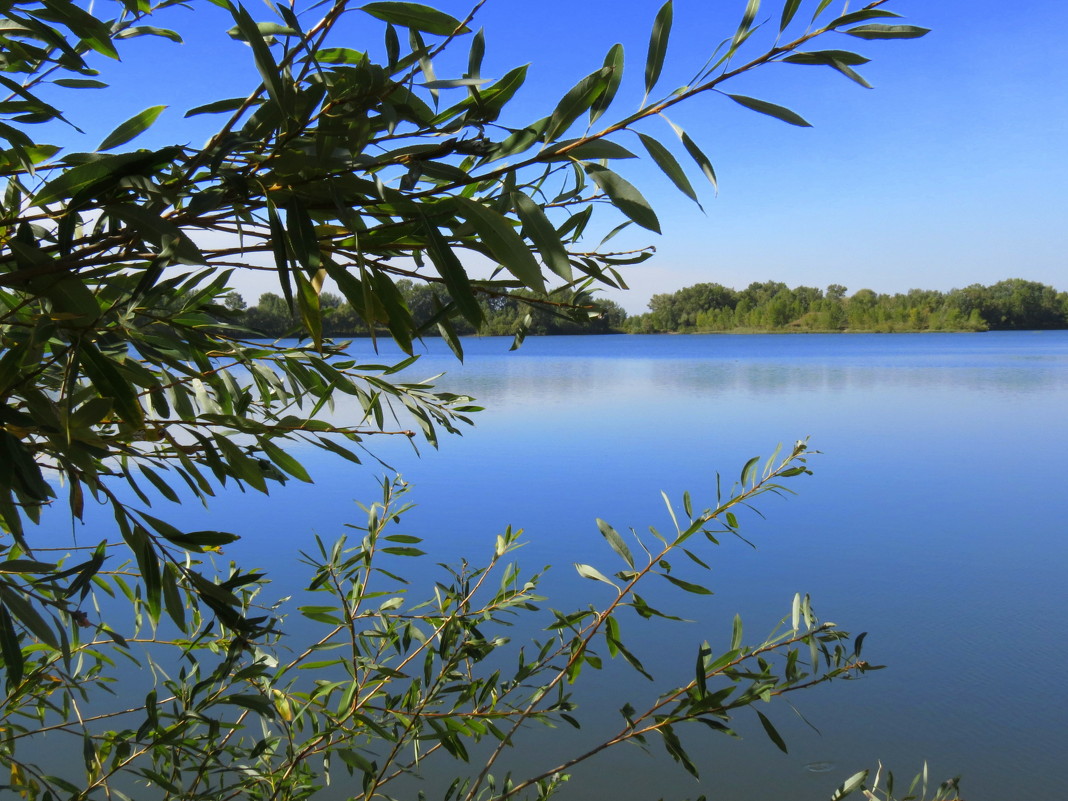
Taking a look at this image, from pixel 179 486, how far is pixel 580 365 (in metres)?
15.8

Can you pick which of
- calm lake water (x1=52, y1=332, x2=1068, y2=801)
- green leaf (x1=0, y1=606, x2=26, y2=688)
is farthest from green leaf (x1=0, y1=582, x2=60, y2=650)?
calm lake water (x1=52, y1=332, x2=1068, y2=801)

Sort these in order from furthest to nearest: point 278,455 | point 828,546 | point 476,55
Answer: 1. point 828,546
2. point 278,455
3. point 476,55

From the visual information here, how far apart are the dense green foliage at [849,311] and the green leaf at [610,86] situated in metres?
43.4

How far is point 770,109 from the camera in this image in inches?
20.2

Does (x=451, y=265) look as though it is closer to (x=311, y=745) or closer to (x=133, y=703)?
(x=311, y=745)

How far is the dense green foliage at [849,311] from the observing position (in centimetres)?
4369

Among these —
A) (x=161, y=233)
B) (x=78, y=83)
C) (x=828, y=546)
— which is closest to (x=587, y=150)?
(x=161, y=233)

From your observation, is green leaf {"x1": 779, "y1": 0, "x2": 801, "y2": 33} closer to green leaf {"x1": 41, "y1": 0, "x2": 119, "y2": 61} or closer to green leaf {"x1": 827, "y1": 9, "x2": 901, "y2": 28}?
green leaf {"x1": 827, "y1": 9, "x2": 901, "y2": 28}

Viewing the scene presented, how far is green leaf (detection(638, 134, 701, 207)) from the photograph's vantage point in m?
0.46

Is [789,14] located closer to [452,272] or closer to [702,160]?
[702,160]

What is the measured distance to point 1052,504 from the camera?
18.7 feet

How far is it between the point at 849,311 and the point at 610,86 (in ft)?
156

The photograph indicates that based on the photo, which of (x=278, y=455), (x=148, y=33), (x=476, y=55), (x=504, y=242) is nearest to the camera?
(x=504, y=242)

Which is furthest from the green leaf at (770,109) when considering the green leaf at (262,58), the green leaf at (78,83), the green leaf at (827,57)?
the green leaf at (78,83)
